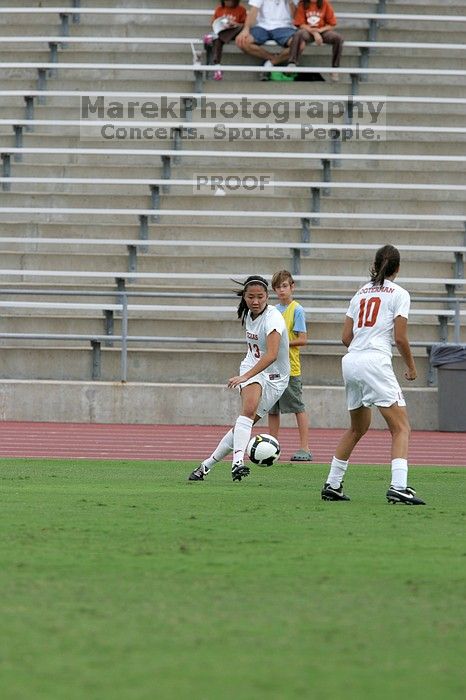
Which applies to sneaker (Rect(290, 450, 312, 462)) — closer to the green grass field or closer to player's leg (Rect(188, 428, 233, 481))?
player's leg (Rect(188, 428, 233, 481))

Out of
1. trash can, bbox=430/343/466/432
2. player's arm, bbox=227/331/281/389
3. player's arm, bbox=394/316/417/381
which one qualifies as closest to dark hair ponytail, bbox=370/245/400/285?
player's arm, bbox=394/316/417/381

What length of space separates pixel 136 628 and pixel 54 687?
0.85m

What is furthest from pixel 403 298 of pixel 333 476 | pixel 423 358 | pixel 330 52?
pixel 330 52

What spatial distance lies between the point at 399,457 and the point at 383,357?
678 millimetres

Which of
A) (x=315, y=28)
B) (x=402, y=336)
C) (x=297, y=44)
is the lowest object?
(x=402, y=336)

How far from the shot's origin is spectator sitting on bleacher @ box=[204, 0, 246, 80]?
78.2 ft

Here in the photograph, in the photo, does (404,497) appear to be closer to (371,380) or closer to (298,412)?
(371,380)

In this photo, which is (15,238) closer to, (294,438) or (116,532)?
(294,438)

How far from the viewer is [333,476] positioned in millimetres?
9344

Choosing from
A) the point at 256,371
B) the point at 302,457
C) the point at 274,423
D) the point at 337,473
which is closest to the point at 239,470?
the point at 256,371

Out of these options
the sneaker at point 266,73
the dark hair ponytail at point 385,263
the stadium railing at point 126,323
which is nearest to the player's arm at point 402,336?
the dark hair ponytail at point 385,263

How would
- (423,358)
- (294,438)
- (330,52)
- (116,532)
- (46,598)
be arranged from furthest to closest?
(330,52) < (423,358) < (294,438) < (116,532) < (46,598)

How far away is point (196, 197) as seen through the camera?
70.4 feet

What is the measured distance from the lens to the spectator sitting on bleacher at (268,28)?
2377 cm
